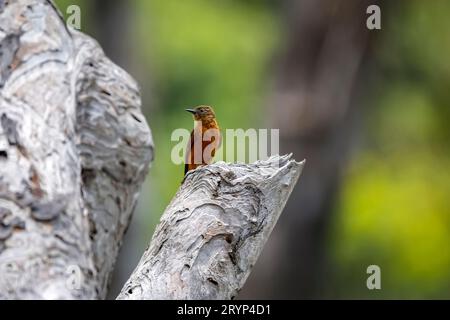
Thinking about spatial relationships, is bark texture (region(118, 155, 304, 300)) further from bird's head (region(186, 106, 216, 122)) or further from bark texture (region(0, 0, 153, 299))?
bird's head (region(186, 106, 216, 122))

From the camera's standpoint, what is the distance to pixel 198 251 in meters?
4.52

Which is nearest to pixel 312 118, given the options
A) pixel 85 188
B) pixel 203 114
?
pixel 203 114

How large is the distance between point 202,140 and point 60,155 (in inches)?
87.8

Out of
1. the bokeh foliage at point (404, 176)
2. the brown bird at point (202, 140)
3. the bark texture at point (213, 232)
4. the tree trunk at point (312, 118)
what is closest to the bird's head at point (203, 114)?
the brown bird at point (202, 140)

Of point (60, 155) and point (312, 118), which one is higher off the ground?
point (312, 118)

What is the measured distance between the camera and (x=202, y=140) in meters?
6.72

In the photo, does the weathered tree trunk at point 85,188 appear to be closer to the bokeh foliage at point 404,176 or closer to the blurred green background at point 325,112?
the blurred green background at point 325,112

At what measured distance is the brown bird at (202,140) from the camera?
21.5 feet

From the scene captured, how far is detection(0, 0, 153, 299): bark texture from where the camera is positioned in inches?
164

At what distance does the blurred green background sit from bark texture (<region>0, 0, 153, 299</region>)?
522 cm

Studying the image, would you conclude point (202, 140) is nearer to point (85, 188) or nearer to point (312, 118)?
point (85, 188)

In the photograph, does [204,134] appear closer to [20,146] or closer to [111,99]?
[111,99]

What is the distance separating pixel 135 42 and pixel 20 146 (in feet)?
28.3
